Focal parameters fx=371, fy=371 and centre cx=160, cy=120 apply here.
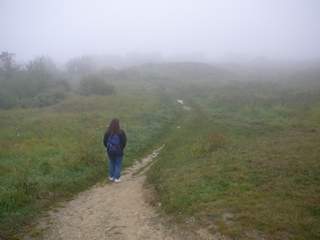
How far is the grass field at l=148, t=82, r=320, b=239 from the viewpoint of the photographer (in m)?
11.8

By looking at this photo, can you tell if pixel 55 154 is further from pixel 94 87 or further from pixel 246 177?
pixel 94 87

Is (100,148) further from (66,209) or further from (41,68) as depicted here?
(41,68)

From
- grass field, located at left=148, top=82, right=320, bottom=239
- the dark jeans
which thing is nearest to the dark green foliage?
grass field, located at left=148, top=82, right=320, bottom=239

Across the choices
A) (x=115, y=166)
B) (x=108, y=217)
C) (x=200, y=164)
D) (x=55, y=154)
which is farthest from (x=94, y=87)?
(x=108, y=217)

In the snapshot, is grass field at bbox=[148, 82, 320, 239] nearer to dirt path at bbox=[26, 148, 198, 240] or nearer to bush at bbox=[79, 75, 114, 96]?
dirt path at bbox=[26, 148, 198, 240]

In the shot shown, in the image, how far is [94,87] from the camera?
59188mm

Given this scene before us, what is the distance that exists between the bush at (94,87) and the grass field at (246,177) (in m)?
28.4

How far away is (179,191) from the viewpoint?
15.2 metres

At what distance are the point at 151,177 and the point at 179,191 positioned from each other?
3.65 metres

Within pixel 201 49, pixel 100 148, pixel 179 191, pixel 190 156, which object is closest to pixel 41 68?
pixel 100 148

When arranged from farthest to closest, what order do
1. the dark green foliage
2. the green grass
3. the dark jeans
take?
the dark green foliage → the dark jeans → the green grass

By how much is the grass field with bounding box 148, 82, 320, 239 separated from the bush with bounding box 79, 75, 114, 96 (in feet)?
93.2

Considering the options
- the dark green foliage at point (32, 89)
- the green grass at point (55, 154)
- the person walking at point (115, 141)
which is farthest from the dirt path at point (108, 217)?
the dark green foliage at point (32, 89)

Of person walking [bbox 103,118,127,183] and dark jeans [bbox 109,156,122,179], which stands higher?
person walking [bbox 103,118,127,183]
